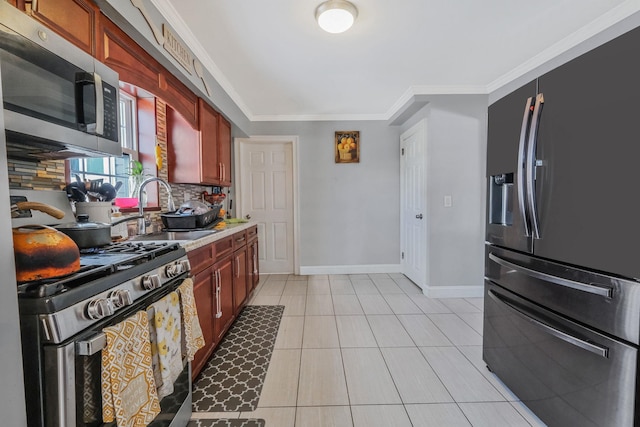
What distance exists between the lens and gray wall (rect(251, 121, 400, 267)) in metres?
4.21

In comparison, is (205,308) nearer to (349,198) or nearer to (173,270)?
(173,270)

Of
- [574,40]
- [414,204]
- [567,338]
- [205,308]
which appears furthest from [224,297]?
[574,40]

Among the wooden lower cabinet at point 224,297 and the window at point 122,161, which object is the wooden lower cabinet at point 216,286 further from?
the window at point 122,161

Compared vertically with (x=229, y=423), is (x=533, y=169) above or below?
above

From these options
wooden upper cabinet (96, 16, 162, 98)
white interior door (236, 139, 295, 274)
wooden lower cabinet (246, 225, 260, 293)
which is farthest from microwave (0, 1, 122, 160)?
white interior door (236, 139, 295, 274)

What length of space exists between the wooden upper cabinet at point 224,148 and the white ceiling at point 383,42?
0.34 metres

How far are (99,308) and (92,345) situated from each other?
10 centimetres

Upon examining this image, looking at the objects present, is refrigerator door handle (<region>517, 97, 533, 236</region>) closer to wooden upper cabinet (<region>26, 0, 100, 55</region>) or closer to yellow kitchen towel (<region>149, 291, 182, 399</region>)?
yellow kitchen towel (<region>149, 291, 182, 399</region>)

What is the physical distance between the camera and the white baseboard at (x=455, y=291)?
330cm

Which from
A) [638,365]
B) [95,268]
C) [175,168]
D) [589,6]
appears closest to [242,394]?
[95,268]

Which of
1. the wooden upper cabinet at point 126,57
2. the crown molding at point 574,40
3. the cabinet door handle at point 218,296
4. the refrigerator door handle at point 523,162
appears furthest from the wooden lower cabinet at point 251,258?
the crown molding at point 574,40

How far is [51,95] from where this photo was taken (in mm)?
1021

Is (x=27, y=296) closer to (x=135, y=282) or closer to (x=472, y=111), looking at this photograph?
(x=135, y=282)

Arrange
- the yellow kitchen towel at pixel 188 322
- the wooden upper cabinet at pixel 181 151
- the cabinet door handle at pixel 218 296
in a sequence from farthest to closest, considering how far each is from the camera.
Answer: the wooden upper cabinet at pixel 181 151 → the cabinet door handle at pixel 218 296 → the yellow kitchen towel at pixel 188 322
